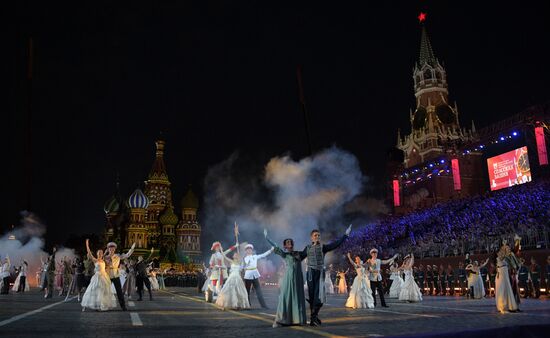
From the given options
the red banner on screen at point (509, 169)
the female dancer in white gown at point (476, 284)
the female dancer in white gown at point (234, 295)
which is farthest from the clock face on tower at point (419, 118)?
the female dancer in white gown at point (234, 295)

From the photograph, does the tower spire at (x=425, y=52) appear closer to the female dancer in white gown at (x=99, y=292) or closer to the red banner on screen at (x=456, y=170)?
the red banner on screen at (x=456, y=170)

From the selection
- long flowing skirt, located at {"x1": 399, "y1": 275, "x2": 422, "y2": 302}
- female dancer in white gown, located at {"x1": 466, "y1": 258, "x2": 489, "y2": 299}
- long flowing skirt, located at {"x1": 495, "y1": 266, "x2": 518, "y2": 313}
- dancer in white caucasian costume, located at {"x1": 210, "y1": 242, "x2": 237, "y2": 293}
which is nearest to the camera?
long flowing skirt, located at {"x1": 495, "y1": 266, "x2": 518, "y2": 313}

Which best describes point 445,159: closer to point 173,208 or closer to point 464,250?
point 464,250

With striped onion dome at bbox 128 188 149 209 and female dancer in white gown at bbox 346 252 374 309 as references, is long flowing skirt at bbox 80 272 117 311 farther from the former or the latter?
striped onion dome at bbox 128 188 149 209

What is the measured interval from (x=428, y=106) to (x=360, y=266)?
287 feet

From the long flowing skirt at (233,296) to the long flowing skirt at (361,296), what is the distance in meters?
3.35

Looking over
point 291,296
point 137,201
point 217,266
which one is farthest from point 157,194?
point 291,296

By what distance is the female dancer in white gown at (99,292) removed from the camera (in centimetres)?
1272

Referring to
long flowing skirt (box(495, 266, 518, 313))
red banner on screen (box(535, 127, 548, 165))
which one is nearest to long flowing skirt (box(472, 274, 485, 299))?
long flowing skirt (box(495, 266, 518, 313))

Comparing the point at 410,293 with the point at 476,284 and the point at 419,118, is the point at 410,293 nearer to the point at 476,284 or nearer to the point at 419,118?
the point at 476,284

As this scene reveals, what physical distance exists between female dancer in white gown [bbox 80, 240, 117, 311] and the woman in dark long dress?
6140mm

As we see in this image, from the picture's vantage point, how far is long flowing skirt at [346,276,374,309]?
1475cm

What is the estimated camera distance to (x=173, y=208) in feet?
389

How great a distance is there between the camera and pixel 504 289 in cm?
1202
